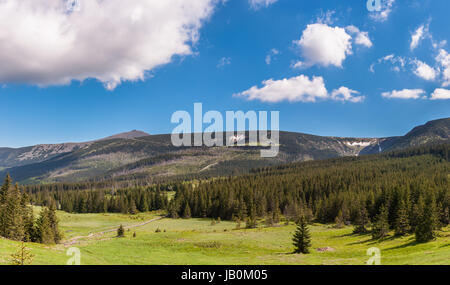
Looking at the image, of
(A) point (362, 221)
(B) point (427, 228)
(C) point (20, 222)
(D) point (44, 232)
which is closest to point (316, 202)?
(A) point (362, 221)

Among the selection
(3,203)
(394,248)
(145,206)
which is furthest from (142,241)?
(145,206)

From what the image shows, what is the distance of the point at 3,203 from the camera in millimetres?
68688

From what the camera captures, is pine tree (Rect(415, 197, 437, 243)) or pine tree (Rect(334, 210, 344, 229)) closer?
pine tree (Rect(415, 197, 437, 243))

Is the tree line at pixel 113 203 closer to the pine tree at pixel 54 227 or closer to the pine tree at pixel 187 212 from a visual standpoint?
the pine tree at pixel 187 212

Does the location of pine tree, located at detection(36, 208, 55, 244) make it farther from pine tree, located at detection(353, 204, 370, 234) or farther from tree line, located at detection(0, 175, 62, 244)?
pine tree, located at detection(353, 204, 370, 234)

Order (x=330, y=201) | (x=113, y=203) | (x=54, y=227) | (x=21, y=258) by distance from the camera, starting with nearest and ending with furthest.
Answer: (x=21, y=258)
(x=54, y=227)
(x=330, y=201)
(x=113, y=203)

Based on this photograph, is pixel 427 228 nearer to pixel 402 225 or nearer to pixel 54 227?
pixel 402 225

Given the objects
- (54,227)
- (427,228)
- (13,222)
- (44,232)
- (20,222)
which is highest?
(13,222)

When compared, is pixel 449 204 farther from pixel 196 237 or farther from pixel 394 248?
pixel 196 237

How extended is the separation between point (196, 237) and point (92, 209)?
408 feet

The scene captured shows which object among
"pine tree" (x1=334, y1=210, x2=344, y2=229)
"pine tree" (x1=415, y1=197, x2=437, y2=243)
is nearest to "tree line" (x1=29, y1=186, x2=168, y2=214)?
"pine tree" (x1=334, y1=210, x2=344, y2=229)
